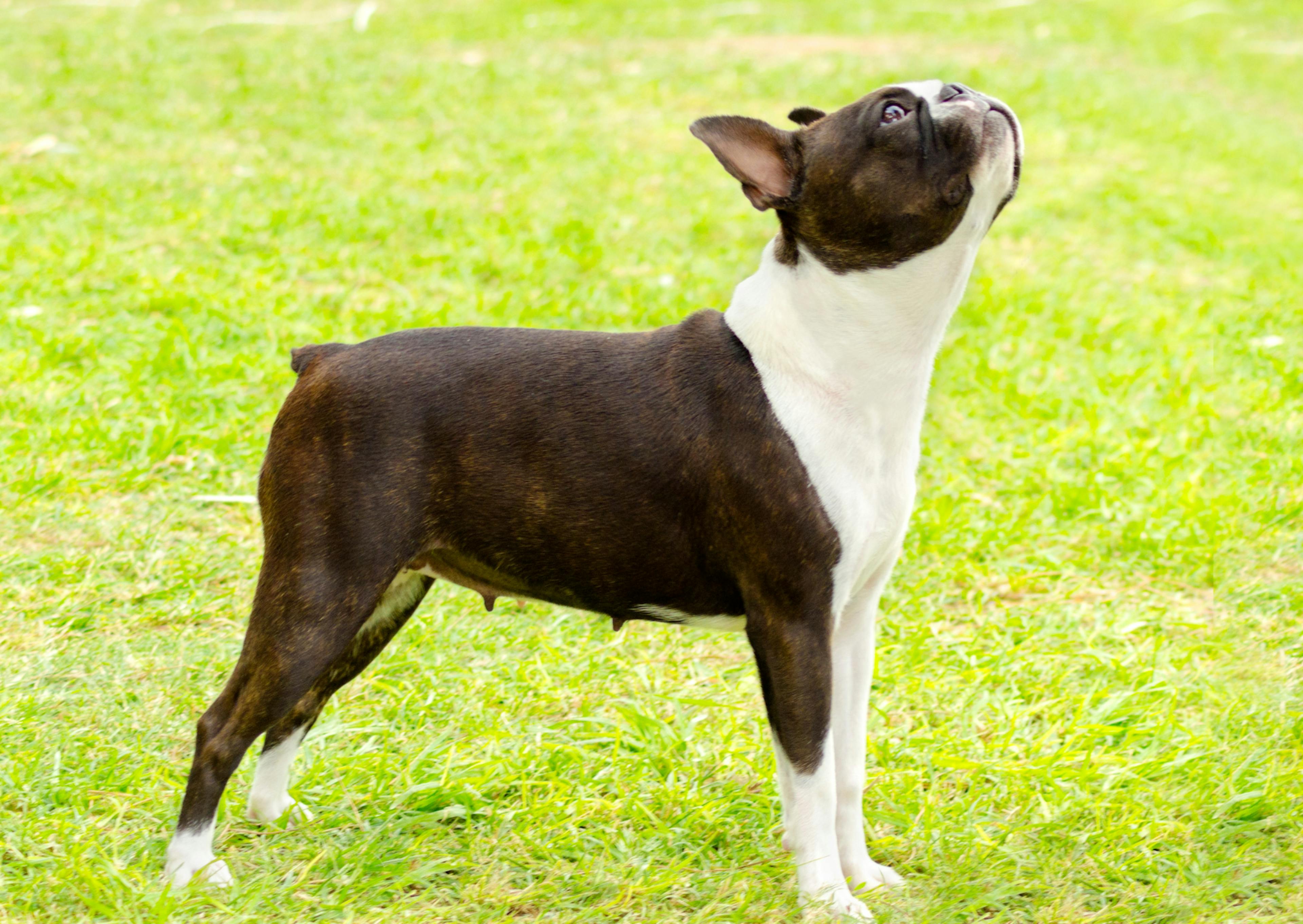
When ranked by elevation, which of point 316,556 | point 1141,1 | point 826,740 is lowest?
point 1141,1

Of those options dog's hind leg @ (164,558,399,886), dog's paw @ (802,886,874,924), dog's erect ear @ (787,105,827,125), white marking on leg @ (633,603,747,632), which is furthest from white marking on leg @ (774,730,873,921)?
dog's erect ear @ (787,105,827,125)

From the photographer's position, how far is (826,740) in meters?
3.24

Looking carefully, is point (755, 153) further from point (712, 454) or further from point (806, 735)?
point (806, 735)

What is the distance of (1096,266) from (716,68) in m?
4.91

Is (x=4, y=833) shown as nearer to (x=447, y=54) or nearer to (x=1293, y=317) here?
(x=1293, y=317)

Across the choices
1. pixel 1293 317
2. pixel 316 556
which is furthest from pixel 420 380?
pixel 1293 317

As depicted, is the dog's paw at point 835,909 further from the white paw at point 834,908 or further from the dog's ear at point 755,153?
the dog's ear at point 755,153

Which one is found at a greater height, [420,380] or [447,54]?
[420,380]

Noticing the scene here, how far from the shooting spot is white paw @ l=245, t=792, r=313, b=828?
3.68 meters

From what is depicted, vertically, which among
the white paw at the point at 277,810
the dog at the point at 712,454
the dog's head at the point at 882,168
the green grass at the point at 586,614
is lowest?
the green grass at the point at 586,614

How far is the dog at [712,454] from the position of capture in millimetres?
3150

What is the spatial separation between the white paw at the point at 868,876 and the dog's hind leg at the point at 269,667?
1.37 m

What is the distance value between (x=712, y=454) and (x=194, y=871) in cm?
160

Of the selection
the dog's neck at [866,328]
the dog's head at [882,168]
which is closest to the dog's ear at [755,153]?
the dog's head at [882,168]
